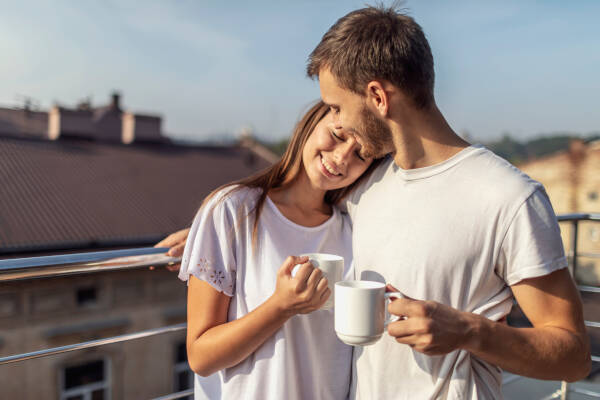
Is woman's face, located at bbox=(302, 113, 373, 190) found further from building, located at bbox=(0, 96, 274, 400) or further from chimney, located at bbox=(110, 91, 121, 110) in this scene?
chimney, located at bbox=(110, 91, 121, 110)

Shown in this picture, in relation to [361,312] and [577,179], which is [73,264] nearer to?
[361,312]

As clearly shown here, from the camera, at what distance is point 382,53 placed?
1202 mm

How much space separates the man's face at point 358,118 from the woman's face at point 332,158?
0.52 ft

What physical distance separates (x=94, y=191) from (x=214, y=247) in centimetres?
1754

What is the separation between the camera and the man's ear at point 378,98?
123 centimetres

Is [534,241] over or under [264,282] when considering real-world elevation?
over

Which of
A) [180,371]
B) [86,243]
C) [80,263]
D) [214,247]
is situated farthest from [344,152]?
[180,371]

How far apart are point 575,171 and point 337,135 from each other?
65.2 feet

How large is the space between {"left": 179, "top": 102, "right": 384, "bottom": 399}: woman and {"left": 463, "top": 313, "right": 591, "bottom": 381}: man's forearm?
0.36 meters

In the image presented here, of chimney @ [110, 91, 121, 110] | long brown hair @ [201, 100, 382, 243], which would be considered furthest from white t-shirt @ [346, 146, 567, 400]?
chimney @ [110, 91, 121, 110]

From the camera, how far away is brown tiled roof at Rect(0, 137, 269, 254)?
1527cm

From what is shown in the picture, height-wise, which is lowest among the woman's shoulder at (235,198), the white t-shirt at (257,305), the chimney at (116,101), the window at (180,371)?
the window at (180,371)

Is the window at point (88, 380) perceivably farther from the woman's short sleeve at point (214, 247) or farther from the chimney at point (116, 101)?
the woman's short sleeve at point (214, 247)

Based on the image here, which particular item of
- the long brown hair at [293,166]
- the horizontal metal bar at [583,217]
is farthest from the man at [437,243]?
the horizontal metal bar at [583,217]
